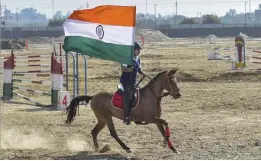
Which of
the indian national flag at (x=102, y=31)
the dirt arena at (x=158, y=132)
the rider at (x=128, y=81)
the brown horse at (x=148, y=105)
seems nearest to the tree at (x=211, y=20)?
the dirt arena at (x=158, y=132)

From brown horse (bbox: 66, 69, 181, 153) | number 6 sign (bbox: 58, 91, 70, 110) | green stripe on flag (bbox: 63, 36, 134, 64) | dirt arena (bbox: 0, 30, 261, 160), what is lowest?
dirt arena (bbox: 0, 30, 261, 160)

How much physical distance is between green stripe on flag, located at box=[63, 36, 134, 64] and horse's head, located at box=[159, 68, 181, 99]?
2.97ft

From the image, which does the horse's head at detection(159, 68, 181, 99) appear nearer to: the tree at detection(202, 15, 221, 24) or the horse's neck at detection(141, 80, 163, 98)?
the horse's neck at detection(141, 80, 163, 98)

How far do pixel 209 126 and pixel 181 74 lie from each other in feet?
54.3

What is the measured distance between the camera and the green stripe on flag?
1314cm

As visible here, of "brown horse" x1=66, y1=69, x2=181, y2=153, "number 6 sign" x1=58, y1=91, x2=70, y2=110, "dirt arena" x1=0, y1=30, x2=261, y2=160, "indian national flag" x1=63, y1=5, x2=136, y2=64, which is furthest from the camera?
"number 6 sign" x1=58, y1=91, x2=70, y2=110

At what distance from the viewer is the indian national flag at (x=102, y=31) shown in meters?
13.3

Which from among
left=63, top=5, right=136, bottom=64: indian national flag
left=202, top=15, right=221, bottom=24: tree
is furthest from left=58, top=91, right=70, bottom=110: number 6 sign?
left=202, top=15, right=221, bottom=24: tree

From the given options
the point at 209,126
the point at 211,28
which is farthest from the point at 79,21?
Answer: the point at 211,28

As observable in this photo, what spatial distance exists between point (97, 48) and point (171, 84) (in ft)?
Result: 6.84

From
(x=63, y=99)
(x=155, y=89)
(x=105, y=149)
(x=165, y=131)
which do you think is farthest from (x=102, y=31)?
(x=63, y=99)

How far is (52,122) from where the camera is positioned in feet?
56.1

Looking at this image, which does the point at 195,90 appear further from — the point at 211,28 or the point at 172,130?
the point at 211,28

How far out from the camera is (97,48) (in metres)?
13.9
